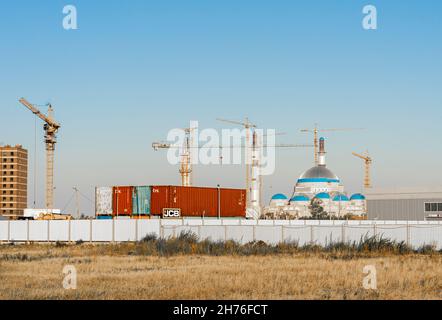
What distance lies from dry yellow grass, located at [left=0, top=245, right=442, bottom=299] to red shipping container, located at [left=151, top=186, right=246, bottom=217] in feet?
118

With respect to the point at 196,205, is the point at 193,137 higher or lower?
higher

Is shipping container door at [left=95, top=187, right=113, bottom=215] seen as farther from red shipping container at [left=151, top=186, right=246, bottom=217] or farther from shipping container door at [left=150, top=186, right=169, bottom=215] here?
red shipping container at [left=151, top=186, right=246, bottom=217]

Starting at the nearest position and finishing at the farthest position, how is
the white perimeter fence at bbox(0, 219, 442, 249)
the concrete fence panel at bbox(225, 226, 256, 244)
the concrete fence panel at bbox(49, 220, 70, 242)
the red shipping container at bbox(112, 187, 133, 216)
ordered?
1. the white perimeter fence at bbox(0, 219, 442, 249)
2. the concrete fence panel at bbox(225, 226, 256, 244)
3. the concrete fence panel at bbox(49, 220, 70, 242)
4. the red shipping container at bbox(112, 187, 133, 216)

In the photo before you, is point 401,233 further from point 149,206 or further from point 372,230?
point 149,206

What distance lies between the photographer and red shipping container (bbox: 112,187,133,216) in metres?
74.9

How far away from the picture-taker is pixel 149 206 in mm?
74125

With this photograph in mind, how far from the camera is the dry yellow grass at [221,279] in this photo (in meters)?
20.7

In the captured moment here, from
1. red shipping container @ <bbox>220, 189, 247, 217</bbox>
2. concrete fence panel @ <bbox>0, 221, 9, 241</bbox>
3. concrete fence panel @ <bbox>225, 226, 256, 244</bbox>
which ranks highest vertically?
red shipping container @ <bbox>220, 189, 247, 217</bbox>

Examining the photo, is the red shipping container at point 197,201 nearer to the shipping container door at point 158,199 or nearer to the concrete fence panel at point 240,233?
the shipping container door at point 158,199

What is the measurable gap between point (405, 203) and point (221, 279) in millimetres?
95405

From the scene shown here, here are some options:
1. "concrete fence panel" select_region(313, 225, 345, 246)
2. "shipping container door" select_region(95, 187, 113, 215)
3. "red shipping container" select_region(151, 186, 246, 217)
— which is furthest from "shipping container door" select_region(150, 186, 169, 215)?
"concrete fence panel" select_region(313, 225, 345, 246)

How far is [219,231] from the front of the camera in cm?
5244
